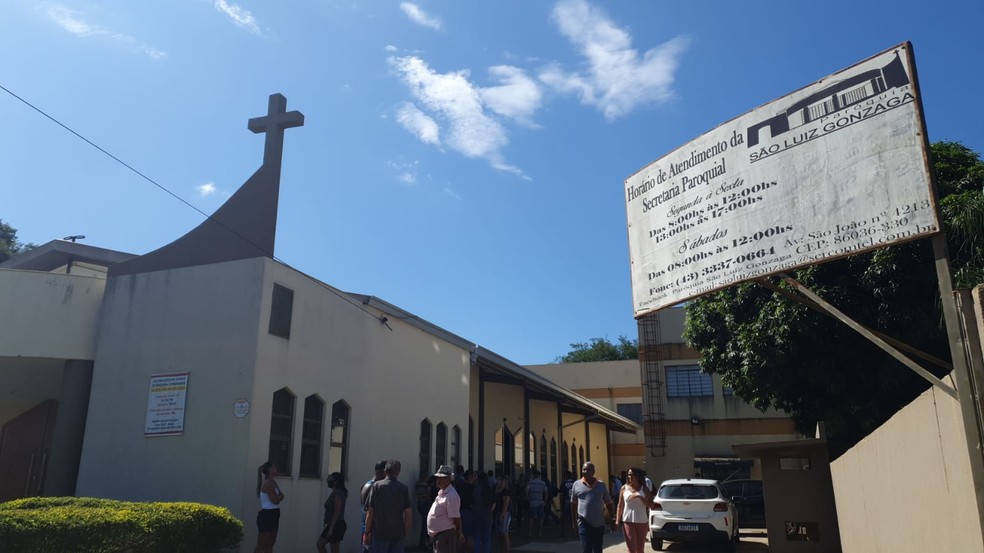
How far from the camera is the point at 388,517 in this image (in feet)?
28.7

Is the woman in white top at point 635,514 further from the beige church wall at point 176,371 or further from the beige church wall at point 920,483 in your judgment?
the beige church wall at point 176,371

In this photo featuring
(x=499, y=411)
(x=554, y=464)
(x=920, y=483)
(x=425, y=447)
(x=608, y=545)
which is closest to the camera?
(x=920, y=483)

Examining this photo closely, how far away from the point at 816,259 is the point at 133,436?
1105 cm

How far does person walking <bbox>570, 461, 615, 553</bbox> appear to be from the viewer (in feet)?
32.9

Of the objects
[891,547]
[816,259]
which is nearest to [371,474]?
[891,547]

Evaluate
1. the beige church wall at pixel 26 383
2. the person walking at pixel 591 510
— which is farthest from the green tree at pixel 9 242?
the person walking at pixel 591 510

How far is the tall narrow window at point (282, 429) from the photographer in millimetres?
12384

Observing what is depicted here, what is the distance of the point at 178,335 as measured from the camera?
12.7 metres

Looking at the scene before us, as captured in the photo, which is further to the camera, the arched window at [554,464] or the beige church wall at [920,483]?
the arched window at [554,464]

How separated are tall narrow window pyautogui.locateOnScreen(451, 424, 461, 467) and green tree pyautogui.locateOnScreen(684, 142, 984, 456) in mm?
7064

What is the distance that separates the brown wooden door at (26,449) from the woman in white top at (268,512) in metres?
6.46

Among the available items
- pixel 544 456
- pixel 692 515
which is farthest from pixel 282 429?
pixel 544 456

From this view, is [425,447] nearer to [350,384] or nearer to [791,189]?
[350,384]

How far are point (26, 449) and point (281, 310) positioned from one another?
6540 mm
